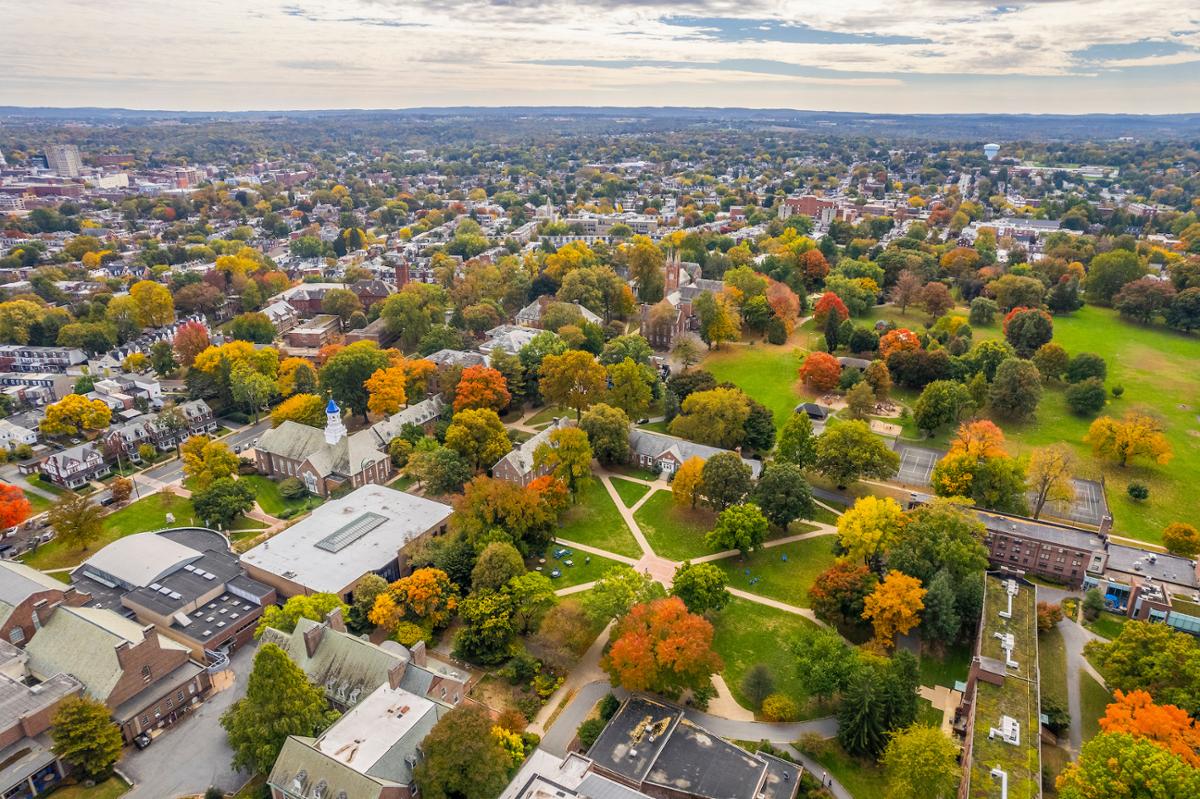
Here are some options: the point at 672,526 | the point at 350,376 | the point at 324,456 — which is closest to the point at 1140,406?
the point at 672,526

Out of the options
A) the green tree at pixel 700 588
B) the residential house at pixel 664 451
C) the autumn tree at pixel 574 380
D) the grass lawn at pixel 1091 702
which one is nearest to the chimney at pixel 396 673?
the green tree at pixel 700 588

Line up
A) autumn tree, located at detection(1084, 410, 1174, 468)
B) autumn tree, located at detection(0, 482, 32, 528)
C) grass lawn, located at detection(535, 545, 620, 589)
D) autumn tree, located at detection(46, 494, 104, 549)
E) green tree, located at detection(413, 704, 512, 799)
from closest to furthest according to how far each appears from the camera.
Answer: green tree, located at detection(413, 704, 512, 799), grass lawn, located at detection(535, 545, 620, 589), autumn tree, located at detection(46, 494, 104, 549), autumn tree, located at detection(0, 482, 32, 528), autumn tree, located at detection(1084, 410, 1174, 468)

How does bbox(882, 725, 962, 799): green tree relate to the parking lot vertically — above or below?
above

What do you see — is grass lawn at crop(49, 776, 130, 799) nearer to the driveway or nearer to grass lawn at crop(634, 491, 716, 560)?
the driveway

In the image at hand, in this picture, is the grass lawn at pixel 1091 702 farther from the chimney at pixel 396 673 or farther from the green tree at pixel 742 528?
the chimney at pixel 396 673

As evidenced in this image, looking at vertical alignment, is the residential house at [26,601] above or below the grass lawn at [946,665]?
above

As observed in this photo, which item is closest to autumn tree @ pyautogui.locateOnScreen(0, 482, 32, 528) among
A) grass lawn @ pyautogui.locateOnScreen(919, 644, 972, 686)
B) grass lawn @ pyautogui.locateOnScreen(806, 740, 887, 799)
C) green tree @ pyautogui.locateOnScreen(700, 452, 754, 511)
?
green tree @ pyautogui.locateOnScreen(700, 452, 754, 511)

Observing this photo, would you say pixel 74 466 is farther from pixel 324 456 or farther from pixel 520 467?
pixel 520 467
